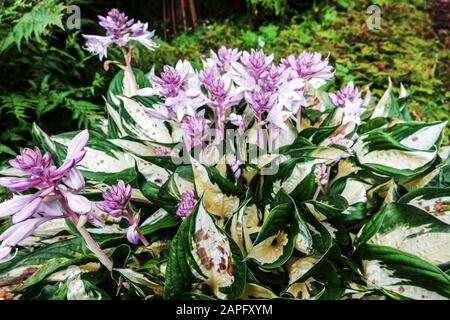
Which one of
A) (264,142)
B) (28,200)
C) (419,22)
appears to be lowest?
(419,22)

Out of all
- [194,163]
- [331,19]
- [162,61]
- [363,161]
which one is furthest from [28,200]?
[331,19]

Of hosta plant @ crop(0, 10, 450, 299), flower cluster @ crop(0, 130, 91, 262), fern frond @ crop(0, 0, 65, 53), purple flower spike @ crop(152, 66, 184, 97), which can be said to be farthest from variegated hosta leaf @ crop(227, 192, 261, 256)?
fern frond @ crop(0, 0, 65, 53)

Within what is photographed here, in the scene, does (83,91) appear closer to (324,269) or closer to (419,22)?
(324,269)

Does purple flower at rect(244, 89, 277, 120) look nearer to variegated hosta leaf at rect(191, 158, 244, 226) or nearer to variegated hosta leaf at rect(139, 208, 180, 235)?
variegated hosta leaf at rect(191, 158, 244, 226)

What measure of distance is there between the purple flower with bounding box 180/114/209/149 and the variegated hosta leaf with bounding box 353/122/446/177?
0.48 metres

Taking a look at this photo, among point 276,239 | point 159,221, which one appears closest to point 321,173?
point 276,239

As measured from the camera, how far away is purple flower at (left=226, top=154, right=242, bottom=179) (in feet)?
4.34

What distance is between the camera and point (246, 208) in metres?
1.33

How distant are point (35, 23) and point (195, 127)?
117cm

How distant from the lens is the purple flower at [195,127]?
1.26 metres

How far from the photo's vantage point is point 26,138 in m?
2.28

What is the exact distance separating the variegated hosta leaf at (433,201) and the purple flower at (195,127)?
555 mm

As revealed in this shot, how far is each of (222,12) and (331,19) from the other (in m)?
1.07

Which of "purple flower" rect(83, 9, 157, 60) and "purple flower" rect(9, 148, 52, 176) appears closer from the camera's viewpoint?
"purple flower" rect(9, 148, 52, 176)
